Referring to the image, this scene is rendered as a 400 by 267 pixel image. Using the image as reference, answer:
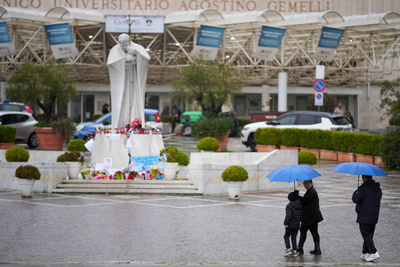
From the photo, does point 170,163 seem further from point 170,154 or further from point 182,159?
point 182,159

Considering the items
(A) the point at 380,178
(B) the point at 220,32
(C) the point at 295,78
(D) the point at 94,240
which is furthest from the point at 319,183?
(C) the point at 295,78

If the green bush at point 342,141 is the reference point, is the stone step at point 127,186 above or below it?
below

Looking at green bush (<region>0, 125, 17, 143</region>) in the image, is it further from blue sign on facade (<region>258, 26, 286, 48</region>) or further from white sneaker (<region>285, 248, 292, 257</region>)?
white sneaker (<region>285, 248, 292, 257</region>)

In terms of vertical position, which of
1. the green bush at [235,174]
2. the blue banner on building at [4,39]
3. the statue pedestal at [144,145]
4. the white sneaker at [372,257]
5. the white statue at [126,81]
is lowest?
the white sneaker at [372,257]

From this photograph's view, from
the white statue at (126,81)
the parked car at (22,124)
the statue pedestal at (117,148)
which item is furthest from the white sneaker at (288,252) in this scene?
the parked car at (22,124)

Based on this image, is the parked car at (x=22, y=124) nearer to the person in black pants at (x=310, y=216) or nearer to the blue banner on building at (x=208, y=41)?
the blue banner on building at (x=208, y=41)

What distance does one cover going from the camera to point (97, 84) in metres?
51.1

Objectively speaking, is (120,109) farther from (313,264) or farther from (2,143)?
(313,264)

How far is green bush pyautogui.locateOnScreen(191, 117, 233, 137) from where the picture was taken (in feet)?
91.7

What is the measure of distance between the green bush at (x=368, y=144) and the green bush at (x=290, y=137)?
313 centimetres

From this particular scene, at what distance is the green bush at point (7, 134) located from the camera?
2605 centimetres

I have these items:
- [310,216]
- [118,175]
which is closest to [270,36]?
[118,175]

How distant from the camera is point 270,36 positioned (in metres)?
38.7

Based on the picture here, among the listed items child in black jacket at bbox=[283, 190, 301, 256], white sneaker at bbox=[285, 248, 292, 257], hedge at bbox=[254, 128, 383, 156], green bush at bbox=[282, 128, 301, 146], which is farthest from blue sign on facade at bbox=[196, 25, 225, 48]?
white sneaker at bbox=[285, 248, 292, 257]
